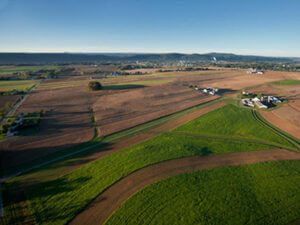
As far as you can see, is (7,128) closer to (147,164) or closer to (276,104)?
(147,164)

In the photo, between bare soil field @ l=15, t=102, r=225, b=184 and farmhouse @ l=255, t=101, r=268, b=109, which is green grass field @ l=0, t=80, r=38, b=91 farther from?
farmhouse @ l=255, t=101, r=268, b=109

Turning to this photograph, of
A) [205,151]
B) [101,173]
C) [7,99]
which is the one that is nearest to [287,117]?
[205,151]

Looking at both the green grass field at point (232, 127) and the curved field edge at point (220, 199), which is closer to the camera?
the curved field edge at point (220, 199)

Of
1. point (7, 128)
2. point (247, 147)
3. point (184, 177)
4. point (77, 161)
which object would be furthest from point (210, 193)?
point (7, 128)

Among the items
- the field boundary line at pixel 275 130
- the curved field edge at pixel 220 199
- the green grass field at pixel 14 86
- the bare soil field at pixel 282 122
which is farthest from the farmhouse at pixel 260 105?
the green grass field at pixel 14 86

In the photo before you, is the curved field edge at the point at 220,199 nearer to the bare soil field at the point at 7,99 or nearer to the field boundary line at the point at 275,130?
the field boundary line at the point at 275,130

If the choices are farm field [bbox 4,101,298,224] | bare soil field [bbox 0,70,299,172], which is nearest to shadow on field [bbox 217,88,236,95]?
bare soil field [bbox 0,70,299,172]

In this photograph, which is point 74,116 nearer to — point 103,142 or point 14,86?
point 103,142
